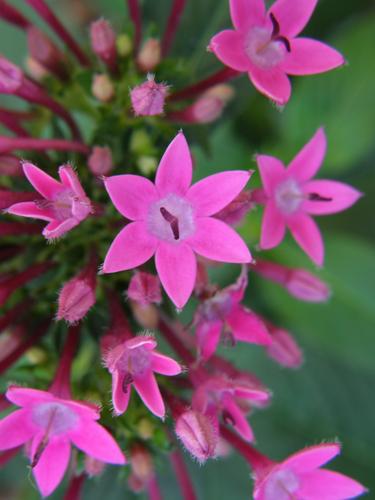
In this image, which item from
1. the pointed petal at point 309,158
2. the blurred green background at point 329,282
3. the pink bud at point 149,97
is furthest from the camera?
the blurred green background at point 329,282

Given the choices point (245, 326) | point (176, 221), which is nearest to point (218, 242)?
point (176, 221)

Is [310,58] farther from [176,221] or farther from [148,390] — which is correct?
[148,390]

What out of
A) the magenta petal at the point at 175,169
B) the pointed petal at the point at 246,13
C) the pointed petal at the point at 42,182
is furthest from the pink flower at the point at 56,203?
the pointed petal at the point at 246,13

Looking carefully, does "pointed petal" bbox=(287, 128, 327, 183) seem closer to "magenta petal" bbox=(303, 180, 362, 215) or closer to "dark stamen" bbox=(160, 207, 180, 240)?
"magenta petal" bbox=(303, 180, 362, 215)

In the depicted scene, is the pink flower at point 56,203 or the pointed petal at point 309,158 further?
the pointed petal at point 309,158

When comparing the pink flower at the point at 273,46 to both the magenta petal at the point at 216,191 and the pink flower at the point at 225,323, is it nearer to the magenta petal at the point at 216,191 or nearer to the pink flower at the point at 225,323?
the magenta petal at the point at 216,191

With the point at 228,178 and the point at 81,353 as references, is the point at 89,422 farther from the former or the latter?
the point at 81,353

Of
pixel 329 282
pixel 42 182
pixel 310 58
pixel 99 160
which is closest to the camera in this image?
pixel 42 182
